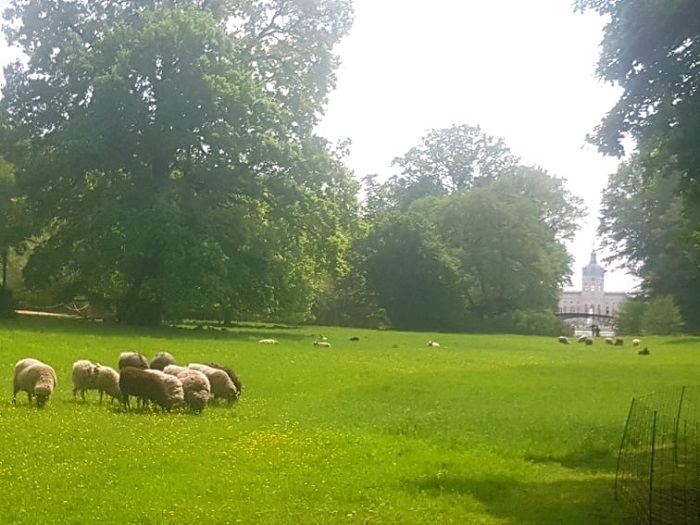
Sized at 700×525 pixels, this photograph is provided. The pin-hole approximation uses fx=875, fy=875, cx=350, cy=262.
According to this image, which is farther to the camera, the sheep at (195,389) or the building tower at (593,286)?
the building tower at (593,286)

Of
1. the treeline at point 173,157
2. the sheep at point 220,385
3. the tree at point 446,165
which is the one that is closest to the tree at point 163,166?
the treeline at point 173,157

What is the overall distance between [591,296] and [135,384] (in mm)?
157815

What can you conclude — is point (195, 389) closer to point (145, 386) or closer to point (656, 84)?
point (145, 386)

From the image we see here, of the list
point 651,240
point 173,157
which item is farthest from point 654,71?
point 651,240

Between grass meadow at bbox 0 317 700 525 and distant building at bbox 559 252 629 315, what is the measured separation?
14197 centimetres

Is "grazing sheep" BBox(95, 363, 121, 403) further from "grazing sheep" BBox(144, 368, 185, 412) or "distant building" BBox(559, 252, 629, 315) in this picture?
"distant building" BBox(559, 252, 629, 315)

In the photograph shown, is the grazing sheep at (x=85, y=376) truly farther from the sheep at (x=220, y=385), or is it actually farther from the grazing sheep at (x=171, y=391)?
the sheep at (x=220, y=385)

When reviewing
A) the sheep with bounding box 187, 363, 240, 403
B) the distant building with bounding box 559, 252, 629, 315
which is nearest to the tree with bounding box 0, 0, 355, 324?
the sheep with bounding box 187, 363, 240, 403

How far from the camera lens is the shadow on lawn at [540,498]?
34.4 feet

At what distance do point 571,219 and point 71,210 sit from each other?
58283 mm

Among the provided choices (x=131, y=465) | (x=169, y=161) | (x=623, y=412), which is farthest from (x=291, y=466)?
(x=169, y=161)

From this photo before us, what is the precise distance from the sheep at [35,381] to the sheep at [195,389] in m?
2.58

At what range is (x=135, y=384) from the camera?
683 inches

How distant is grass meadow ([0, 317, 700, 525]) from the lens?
33.7 feet
